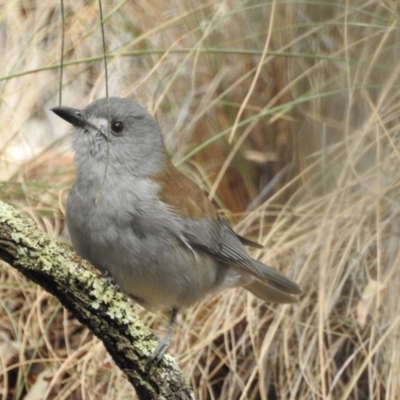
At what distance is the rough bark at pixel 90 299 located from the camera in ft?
6.97

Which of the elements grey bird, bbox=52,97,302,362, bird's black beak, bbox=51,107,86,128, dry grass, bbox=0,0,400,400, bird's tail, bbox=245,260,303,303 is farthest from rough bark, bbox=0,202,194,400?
dry grass, bbox=0,0,400,400

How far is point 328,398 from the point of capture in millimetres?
3523

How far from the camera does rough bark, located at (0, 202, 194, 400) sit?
212cm

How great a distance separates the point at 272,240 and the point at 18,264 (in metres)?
2.02

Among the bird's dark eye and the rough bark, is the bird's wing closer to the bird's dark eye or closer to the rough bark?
the bird's dark eye

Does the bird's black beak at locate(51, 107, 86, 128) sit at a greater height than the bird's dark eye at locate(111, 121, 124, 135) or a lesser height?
lesser

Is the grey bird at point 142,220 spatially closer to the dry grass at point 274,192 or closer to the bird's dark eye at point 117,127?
the bird's dark eye at point 117,127

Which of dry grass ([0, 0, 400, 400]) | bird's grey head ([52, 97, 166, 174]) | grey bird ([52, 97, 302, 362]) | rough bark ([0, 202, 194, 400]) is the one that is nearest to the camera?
rough bark ([0, 202, 194, 400])

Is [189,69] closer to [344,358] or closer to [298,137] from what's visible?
[298,137]

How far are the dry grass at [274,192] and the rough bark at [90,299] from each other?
122cm

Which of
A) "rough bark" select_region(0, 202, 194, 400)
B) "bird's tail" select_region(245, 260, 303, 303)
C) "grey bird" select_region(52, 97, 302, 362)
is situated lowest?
"rough bark" select_region(0, 202, 194, 400)

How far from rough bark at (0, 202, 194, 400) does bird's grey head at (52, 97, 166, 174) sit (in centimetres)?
80

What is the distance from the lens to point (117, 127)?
3.17 metres

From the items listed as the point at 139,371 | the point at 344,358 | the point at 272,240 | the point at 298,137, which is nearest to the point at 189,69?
the point at 298,137
